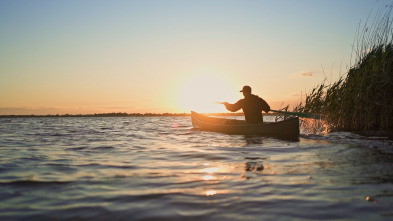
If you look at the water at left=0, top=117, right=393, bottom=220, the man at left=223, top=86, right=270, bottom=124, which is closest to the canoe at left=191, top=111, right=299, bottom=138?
the man at left=223, top=86, right=270, bottom=124

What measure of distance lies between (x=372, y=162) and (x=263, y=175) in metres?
2.36

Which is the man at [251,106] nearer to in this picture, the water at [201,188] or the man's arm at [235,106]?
the man's arm at [235,106]

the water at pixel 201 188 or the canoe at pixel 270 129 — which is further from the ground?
the canoe at pixel 270 129

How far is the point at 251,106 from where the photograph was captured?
12906mm

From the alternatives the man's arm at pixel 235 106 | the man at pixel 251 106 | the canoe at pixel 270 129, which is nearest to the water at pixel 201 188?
the canoe at pixel 270 129

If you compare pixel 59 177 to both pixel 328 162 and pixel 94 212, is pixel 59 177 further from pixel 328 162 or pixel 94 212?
pixel 328 162

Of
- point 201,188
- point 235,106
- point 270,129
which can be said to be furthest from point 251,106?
point 201,188

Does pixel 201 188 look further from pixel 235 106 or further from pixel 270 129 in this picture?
pixel 235 106

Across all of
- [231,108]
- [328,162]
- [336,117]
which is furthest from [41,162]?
[336,117]

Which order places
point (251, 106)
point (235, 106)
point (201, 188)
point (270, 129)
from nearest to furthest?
1. point (201, 188)
2. point (270, 129)
3. point (251, 106)
4. point (235, 106)

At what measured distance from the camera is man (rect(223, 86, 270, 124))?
1274 cm

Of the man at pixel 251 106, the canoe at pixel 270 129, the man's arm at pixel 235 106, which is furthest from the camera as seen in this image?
the man's arm at pixel 235 106

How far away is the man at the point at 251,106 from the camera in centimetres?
1274

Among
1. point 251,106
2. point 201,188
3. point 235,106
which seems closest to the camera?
point 201,188
